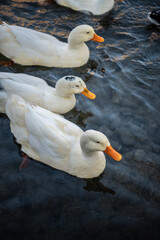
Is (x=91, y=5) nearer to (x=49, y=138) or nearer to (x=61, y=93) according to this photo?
(x=61, y=93)

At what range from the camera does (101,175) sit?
434 cm

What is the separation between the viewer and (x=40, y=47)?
5770 mm

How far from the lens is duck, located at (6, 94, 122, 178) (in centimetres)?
400

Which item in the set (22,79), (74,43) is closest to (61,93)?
(22,79)

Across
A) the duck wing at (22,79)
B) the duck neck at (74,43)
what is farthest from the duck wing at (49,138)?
the duck neck at (74,43)

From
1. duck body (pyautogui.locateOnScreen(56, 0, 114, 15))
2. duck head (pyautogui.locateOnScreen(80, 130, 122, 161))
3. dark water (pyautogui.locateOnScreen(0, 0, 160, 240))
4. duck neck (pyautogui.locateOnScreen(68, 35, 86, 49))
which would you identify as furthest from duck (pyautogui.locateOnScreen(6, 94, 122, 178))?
duck body (pyautogui.locateOnScreen(56, 0, 114, 15))

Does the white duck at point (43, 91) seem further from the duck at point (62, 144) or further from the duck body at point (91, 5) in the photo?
the duck body at point (91, 5)

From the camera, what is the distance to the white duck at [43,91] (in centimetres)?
480

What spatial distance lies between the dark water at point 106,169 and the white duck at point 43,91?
330 millimetres

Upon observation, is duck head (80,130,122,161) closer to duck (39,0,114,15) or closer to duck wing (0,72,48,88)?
duck wing (0,72,48,88)

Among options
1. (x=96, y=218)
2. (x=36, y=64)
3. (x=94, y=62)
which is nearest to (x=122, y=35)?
(x=94, y=62)

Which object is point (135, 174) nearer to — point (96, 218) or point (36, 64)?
point (96, 218)

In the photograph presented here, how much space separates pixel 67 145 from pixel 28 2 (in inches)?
212

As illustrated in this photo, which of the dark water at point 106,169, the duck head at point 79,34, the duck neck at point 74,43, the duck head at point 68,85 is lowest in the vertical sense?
the dark water at point 106,169
